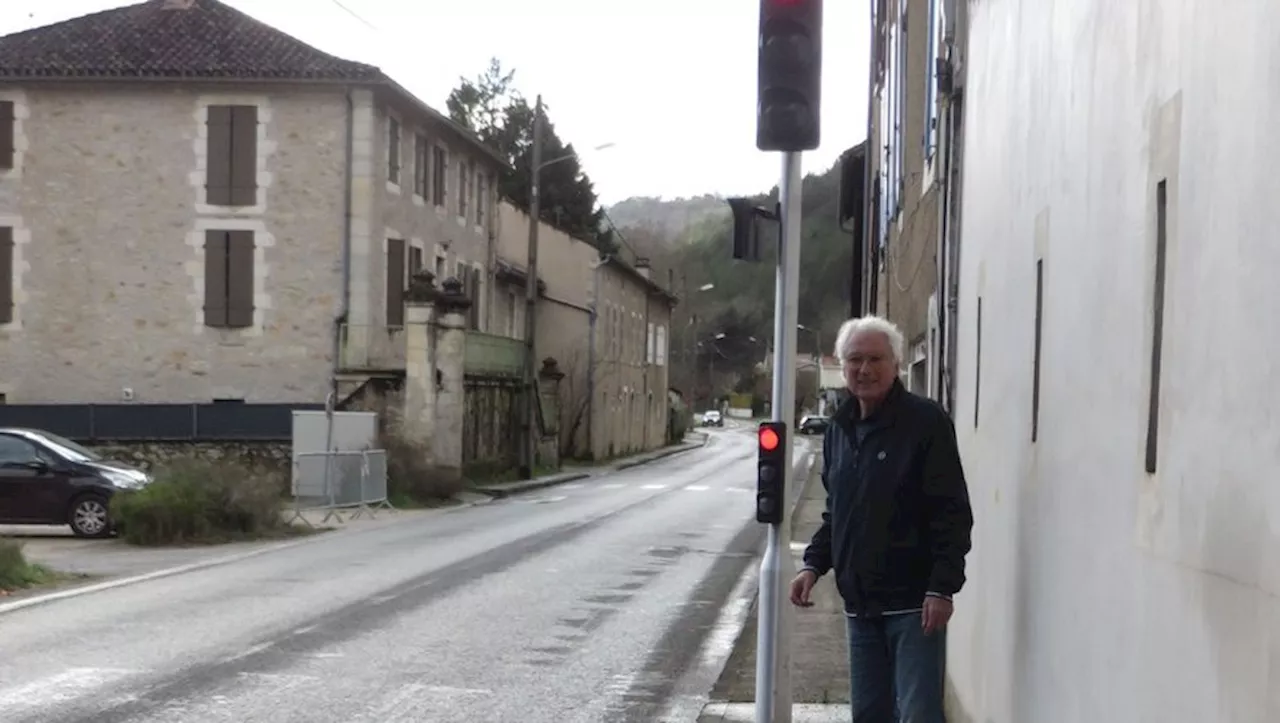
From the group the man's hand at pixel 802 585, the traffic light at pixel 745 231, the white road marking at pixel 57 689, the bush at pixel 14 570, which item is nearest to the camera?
the man's hand at pixel 802 585

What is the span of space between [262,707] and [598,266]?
4664cm

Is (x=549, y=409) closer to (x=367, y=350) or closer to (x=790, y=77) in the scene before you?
(x=367, y=350)

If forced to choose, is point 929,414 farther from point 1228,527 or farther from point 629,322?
point 629,322

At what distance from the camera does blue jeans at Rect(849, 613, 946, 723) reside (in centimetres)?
505

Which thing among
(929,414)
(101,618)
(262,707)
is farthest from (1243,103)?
(101,618)

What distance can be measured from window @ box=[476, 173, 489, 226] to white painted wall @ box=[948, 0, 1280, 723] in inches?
1447

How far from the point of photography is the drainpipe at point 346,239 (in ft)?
105

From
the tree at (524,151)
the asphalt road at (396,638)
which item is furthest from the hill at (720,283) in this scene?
the asphalt road at (396,638)

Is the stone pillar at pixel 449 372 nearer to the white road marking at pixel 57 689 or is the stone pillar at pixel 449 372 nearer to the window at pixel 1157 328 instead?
the white road marking at pixel 57 689

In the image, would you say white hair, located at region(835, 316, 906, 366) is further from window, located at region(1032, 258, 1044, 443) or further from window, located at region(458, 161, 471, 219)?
window, located at region(458, 161, 471, 219)

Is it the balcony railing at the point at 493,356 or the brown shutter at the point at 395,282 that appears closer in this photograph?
the brown shutter at the point at 395,282

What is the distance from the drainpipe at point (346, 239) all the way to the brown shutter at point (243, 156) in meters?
1.99

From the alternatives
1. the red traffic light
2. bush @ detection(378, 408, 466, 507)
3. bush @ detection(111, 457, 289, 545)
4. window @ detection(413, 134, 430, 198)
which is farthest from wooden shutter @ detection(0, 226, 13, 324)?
the red traffic light

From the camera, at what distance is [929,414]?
16.8ft
